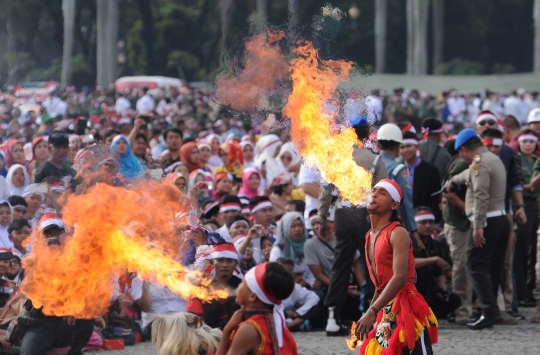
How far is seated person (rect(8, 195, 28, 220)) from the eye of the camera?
33.1 feet

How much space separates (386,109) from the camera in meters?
26.1

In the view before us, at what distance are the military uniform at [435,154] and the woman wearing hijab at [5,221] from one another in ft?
16.1

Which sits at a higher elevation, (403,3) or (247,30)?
(403,3)

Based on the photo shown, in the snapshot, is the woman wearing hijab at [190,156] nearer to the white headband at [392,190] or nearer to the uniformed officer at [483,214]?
the uniformed officer at [483,214]

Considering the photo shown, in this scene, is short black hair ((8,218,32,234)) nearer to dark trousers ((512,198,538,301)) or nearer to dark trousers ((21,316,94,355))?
dark trousers ((21,316,94,355))

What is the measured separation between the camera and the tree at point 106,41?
3794 centimetres

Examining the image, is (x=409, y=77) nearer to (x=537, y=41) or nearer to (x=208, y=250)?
(x=537, y=41)

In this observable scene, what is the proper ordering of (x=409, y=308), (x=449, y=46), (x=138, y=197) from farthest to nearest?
(x=449, y=46)
(x=138, y=197)
(x=409, y=308)

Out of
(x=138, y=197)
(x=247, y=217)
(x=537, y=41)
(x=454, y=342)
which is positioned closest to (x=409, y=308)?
(x=138, y=197)

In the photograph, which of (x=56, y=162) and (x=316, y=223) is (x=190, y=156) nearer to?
(x=56, y=162)

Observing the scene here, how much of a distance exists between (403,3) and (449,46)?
444 centimetres

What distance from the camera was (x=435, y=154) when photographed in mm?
11898

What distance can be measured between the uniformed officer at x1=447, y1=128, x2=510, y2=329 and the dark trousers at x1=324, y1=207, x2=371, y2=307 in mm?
1319

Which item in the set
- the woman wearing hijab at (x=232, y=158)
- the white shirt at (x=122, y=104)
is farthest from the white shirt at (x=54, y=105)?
the woman wearing hijab at (x=232, y=158)
